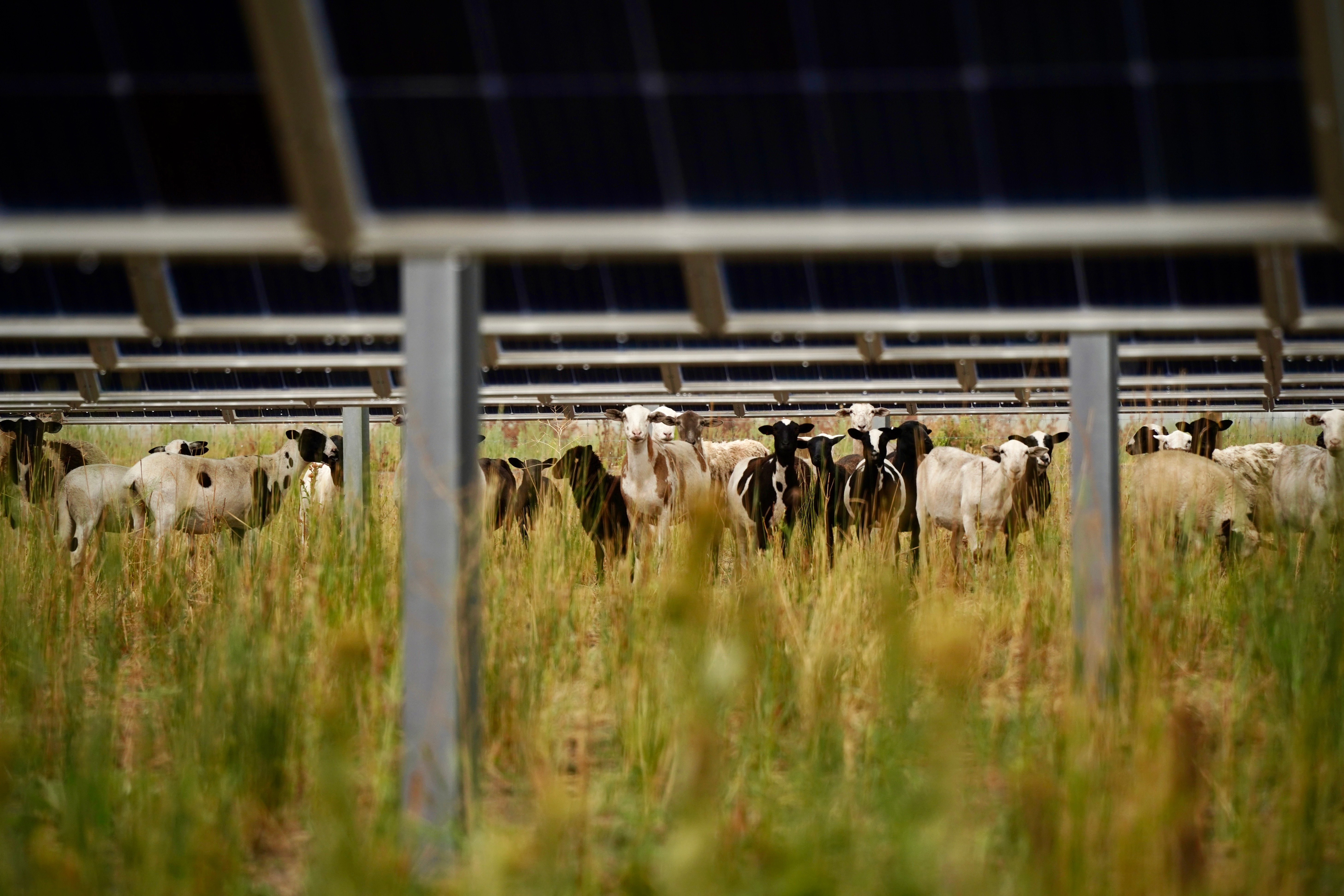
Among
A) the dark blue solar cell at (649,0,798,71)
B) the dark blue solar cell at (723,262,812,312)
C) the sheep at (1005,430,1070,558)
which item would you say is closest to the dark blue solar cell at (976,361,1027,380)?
the sheep at (1005,430,1070,558)

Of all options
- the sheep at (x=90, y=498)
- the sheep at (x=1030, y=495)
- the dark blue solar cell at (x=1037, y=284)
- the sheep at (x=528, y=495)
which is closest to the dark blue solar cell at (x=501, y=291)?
the dark blue solar cell at (x=1037, y=284)

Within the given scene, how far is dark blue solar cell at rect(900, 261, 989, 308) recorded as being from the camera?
521 cm

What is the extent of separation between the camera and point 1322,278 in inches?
202

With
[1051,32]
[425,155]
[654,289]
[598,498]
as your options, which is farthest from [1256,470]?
[425,155]

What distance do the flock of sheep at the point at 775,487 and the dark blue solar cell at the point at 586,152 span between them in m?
4.60

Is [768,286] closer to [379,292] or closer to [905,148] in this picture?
[905,148]

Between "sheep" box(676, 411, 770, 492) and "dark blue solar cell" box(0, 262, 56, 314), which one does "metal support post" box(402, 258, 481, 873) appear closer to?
"dark blue solar cell" box(0, 262, 56, 314)

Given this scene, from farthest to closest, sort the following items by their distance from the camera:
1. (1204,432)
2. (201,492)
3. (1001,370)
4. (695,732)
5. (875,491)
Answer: (1204,432) → (201,492) → (875,491) → (1001,370) → (695,732)

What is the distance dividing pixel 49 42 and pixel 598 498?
5868mm

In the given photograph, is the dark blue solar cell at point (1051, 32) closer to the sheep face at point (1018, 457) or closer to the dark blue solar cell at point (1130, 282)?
the dark blue solar cell at point (1130, 282)

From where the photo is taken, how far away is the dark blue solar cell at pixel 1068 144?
3.59 metres

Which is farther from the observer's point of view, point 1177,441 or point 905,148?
point 1177,441

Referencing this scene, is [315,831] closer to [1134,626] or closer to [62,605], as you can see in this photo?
[1134,626]

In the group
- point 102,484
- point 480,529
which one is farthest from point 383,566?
point 102,484
